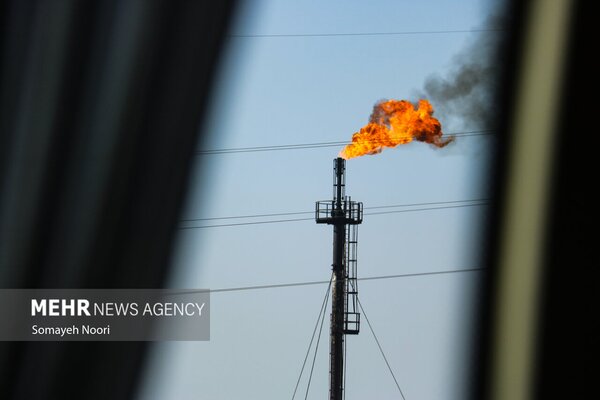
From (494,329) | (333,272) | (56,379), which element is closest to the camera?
(56,379)

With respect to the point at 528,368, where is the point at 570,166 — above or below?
above

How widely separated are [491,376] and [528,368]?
76 cm

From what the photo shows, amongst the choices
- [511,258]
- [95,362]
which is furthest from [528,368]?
[95,362]

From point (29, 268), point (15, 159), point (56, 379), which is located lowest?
point (56, 379)

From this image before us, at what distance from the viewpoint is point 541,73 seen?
15.2m

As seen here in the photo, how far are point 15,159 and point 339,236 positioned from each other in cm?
1328

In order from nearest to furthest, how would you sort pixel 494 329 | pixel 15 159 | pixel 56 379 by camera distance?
pixel 15 159, pixel 56 379, pixel 494 329

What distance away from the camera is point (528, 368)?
570 inches

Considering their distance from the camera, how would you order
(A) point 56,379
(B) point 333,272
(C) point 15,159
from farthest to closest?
1. (B) point 333,272
2. (A) point 56,379
3. (C) point 15,159

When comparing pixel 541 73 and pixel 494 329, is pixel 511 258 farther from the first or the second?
pixel 541 73

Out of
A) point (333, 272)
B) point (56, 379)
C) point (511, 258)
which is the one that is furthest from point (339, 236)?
point (56, 379)

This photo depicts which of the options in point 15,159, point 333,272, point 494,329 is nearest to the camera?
point 15,159

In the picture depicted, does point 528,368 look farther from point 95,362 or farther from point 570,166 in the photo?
point 95,362

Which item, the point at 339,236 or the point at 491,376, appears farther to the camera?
the point at 339,236
